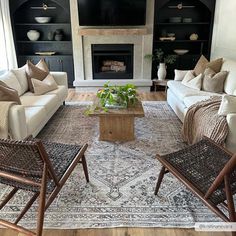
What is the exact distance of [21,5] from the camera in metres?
5.46

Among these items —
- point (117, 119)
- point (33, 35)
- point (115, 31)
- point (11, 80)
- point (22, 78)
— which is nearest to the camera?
point (117, 119)

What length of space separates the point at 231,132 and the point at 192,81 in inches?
67.4

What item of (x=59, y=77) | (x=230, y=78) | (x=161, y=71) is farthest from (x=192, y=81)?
(x=59, y=77)

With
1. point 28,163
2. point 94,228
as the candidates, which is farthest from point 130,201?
point 28,163

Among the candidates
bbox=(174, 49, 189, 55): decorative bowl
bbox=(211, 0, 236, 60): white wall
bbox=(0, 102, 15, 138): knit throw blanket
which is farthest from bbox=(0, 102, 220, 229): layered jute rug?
bbox=(174, 49, 189, 55): decorative bowl

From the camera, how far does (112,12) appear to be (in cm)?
530

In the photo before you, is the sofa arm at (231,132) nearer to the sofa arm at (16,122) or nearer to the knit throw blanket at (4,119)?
the sofa arm at (16,122)

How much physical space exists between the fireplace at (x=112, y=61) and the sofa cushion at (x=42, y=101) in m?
2.17

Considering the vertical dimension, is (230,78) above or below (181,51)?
below

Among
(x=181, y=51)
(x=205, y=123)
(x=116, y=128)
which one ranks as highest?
(x=181, y=51)

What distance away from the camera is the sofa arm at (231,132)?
2451 mm

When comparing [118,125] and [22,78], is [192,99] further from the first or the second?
[22,78]

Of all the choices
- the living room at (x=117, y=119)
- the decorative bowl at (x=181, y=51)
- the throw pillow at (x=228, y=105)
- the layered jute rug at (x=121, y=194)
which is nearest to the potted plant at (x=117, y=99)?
the living room at (x=117, y=119)

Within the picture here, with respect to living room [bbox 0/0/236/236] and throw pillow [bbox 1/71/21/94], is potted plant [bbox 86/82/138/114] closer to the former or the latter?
living room [bbox 0/0/236/236]
